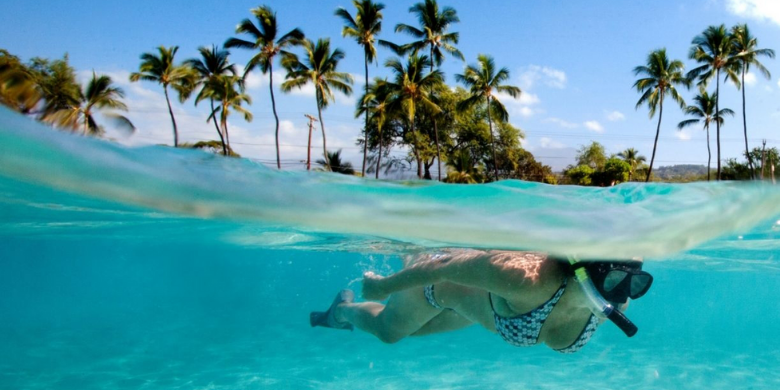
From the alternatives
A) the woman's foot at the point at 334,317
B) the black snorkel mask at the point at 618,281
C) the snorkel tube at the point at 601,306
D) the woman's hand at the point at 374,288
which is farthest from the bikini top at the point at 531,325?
the woman's foot at the point at 334,317

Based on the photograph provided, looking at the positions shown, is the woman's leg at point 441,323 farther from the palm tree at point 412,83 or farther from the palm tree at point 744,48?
the palm tree at point 744,48

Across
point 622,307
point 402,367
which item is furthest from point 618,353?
point 622,307

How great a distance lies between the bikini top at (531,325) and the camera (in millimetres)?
4719

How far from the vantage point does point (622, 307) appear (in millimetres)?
4914

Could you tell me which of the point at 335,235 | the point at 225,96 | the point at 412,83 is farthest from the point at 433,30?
the point at 335,235

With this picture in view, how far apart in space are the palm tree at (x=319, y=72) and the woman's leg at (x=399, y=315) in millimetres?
38477

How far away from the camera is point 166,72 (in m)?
43.6

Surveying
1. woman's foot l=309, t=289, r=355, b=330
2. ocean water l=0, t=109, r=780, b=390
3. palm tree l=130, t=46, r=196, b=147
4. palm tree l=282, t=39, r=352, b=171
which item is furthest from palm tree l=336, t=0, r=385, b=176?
woman's foot l=309, t=289, r=355, b=330

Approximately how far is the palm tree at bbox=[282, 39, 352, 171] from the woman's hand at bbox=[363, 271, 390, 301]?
38.9 meters

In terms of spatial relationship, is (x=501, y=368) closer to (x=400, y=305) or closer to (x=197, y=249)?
(x=400, y=305)

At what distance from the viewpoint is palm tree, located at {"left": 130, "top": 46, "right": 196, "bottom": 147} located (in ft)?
140

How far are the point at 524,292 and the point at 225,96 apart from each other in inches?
1775

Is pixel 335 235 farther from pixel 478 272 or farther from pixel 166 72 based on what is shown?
pixel 166 72

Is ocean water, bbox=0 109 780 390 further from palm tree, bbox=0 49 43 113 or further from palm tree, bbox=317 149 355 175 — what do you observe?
palm tree, bbox=317 149 355 175
